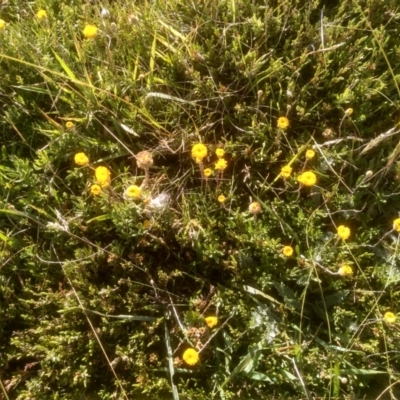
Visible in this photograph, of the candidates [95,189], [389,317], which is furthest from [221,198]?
[389,317]

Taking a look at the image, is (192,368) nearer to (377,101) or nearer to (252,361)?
(252,361)

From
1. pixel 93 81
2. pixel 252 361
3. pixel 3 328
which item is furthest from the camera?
pixel 93 81

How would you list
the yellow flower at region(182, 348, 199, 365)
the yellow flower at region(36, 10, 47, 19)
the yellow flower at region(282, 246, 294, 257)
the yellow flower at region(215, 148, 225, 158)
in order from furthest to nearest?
the yellow flower at region(36, 10, 47, 19) → the yellow flower at region(215, 148, 225, 158) → the yellow flower at region(282, 246, 294, 257) → the yellow flower at region(182, 348, 199, 365)

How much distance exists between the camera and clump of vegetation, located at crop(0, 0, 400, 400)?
7.30ft

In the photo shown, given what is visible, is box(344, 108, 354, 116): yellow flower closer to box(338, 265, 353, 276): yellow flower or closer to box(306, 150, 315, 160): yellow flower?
box(306, 150, 315, 160): yellow flower

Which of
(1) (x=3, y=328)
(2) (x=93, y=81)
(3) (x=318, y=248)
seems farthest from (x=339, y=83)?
(1) (x=3, y=328)

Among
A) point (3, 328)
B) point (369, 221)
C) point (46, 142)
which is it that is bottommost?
point (3, 328)

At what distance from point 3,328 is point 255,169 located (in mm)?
1417

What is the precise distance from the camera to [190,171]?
2463 millimetres

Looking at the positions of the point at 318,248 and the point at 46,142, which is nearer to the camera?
the point at 318,248

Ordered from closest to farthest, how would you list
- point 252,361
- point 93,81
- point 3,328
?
point 252,361, point 3,328, point 93,81

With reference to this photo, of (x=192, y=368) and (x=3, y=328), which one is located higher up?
(x=192, y=368)

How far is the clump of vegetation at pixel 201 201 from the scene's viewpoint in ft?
7.30

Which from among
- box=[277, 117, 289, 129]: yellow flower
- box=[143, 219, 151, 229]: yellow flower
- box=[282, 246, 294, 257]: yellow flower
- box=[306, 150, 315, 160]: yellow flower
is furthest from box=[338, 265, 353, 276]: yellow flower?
box=[143, 219, 151, 229]: yellow flower
